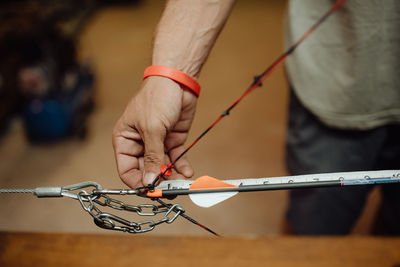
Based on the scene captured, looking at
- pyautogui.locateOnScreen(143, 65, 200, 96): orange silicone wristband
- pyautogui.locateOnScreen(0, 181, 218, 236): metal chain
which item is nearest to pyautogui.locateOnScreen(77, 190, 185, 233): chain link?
pyautogui.locateOnScreen(0, 181, 218, 236): metal chain

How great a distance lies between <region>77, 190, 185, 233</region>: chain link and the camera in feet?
1.55

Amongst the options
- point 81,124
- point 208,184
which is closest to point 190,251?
point 208,184

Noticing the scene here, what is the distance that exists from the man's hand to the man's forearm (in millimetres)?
43

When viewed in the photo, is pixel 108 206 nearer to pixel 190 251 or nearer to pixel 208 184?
pixel 208 184

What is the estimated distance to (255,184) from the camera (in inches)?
19.2

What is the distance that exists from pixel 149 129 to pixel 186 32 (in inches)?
7.1

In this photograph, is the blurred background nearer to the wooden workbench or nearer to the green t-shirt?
the wooden workbench

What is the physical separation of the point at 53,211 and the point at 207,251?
2.63 feet

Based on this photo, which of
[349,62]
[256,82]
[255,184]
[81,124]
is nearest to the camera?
[255,184]

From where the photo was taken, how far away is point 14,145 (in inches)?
72.5

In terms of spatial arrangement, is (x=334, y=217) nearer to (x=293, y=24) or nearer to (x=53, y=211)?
(x=293, y=24)

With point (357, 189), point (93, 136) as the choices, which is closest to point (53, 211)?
point (93, 136)

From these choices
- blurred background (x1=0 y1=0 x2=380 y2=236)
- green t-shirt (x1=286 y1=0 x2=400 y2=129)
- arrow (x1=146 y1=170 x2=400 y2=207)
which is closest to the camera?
arrow (x1=146 y1=170 x2=400 y2=207)

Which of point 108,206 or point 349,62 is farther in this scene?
point 349,62
